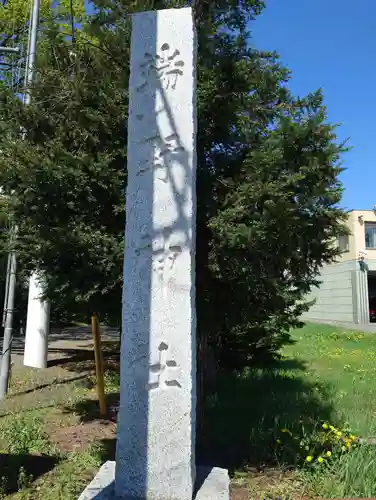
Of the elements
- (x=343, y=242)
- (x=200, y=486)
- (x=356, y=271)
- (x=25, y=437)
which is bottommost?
(x=25, y=437)

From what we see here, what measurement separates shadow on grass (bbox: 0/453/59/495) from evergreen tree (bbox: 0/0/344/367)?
1.54m

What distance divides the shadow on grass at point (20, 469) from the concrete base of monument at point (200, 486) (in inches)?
44.4

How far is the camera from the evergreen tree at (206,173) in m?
4.43

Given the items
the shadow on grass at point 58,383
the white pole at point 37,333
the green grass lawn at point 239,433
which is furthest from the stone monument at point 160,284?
the white pole at point 37,333

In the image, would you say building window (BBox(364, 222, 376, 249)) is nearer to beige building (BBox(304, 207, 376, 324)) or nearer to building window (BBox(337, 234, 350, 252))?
beige building (BBox(304, 207, 376, 324))

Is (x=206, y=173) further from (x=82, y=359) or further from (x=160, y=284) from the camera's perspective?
(x=82, y=359)

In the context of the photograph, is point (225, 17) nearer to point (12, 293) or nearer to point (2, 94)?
point (2, 94)

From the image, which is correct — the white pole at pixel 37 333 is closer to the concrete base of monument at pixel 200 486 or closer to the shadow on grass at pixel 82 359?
the shadow on grass at pixel 82 359

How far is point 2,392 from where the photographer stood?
306 inches

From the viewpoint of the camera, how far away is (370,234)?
29.0 meters

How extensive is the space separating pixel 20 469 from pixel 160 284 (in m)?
2.32

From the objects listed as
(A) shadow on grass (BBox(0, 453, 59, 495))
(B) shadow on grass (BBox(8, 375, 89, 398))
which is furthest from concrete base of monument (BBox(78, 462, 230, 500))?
(B) shadow on grass (BBox(8, 375, 89, 398))

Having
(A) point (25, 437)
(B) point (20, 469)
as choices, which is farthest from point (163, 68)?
(A) point (25, 437)

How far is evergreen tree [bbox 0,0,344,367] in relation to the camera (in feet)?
14.5
